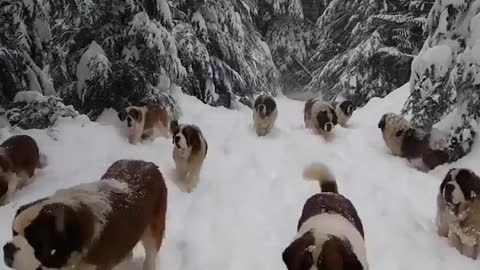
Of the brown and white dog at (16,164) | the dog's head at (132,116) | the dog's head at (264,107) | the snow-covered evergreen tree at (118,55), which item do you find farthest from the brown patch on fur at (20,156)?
the dog's head at (264,107)

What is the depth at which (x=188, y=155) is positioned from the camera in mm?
7465

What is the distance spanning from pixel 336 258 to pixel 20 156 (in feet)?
14.7

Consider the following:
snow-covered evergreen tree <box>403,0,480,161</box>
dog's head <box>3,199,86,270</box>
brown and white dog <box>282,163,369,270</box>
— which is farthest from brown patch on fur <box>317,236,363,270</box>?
snow-covered evergreen tree <box>403,0,480,161</box>

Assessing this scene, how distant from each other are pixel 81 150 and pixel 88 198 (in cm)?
454

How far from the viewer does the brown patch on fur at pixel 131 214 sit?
378cm

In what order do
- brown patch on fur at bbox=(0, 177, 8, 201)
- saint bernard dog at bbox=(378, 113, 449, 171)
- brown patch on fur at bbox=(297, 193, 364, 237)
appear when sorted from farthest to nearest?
saint bernard dog at bbox=(378, 113, 449, 171)
brown patch on fur at bbox=(0, 177, 8, 201)
brown patch on fur at bbox=(297, 193, 364, 237)

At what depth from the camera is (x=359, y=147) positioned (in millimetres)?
10930

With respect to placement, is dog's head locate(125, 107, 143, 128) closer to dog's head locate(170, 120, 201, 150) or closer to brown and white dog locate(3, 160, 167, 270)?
dog's head locate(170, 120, 201, 150)

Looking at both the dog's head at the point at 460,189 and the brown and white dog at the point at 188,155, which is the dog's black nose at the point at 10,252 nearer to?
the brown and white dog at the point at 188,155

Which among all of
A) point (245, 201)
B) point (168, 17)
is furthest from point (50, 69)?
point (245, 201)

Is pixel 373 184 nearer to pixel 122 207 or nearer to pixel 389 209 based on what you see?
pixel 389 209

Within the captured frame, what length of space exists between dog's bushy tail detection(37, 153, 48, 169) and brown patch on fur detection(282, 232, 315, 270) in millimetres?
4400

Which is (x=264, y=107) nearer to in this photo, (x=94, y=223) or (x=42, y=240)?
(x=94, y=223)

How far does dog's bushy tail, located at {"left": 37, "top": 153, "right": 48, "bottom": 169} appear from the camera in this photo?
23.8ft
